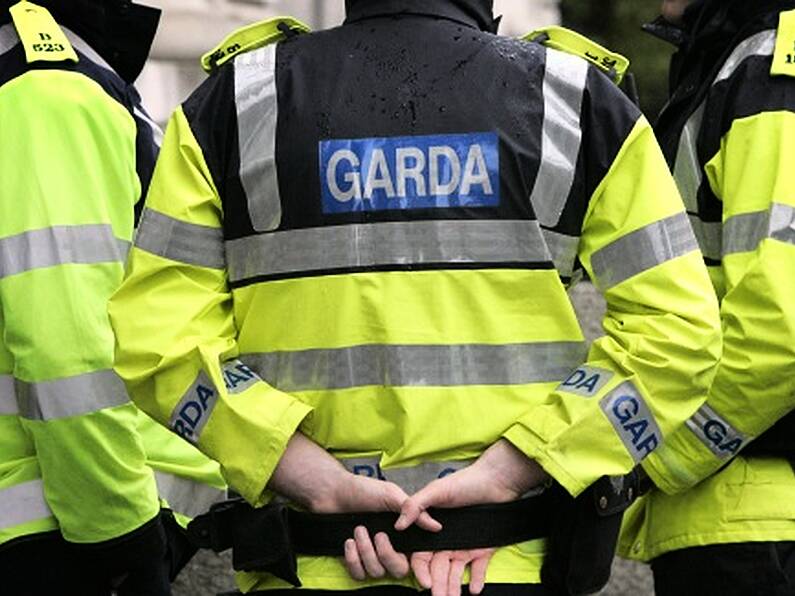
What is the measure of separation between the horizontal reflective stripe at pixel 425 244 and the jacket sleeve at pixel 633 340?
4.9 inches

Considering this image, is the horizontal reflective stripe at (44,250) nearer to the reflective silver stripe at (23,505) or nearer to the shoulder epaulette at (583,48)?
the reflective silver stripe at (23,505)

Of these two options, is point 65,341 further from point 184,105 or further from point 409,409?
point 409,409

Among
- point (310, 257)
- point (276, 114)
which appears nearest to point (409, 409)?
point (310, 257)

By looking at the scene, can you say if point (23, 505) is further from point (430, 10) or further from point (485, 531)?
point (430, 10)

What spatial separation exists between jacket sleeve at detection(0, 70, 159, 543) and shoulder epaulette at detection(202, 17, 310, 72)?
600 mm

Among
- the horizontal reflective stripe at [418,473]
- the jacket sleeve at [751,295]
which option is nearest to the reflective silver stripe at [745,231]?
the jacket sleeve at [751,295]

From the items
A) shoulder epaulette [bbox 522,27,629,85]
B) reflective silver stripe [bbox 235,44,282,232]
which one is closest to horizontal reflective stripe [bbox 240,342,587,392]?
reflective silver stripe [bbox 235,44,282,232]

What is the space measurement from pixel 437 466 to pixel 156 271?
525mm

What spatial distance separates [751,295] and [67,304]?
1255 mm

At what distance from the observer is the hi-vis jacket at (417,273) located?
8.99ft

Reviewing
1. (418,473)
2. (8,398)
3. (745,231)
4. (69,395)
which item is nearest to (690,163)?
(745,231)

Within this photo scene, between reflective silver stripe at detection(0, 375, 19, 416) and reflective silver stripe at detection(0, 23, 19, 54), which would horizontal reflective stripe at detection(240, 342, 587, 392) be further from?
reflective silver stripe at detection(0, 23, 19, 54)

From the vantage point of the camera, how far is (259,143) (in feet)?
9.35

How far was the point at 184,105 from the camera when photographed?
9.57 feet
